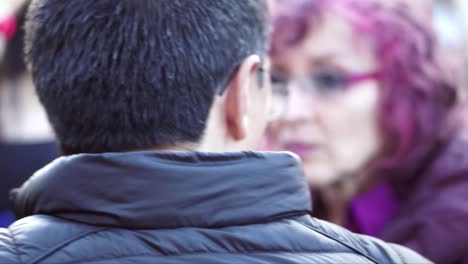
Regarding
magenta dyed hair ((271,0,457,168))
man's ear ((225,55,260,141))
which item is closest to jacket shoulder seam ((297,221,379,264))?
man's ear ((225,55,260,141))

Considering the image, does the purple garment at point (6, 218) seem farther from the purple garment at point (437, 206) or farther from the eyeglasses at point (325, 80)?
the purple garment at point (437, 206)

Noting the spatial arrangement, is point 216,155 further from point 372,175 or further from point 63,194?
point 372,175

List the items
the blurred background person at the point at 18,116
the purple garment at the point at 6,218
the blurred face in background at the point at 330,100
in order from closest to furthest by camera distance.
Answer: the purple garment at the point at 6,218
the blurred background person at the point at 18,116
the blurred face in background at the point at 330,100

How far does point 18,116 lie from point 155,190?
1741 mm

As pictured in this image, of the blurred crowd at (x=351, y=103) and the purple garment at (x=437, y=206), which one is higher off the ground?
the blurred crowd at (x=351, y=103)

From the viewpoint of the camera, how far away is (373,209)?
3.26 m

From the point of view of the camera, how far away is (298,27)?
3369mm

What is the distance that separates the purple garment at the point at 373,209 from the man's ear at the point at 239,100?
1414 mm

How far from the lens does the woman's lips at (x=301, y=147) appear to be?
341cm

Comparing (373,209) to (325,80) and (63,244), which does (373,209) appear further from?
(63,244)

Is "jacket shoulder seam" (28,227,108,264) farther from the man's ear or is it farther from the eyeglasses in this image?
the eyeglasses

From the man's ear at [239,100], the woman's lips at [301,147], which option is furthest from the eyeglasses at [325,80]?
the man's ear at [239,100]

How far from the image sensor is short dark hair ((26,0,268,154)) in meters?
1.79

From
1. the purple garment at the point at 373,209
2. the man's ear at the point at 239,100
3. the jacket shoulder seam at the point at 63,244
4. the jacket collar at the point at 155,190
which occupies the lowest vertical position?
the purple garment at the point at 373,209
